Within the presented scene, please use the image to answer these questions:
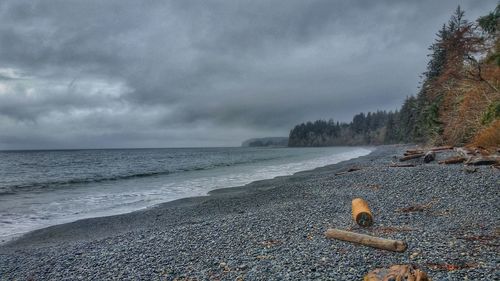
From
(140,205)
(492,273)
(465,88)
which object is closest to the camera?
(492,273)

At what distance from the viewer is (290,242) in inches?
261

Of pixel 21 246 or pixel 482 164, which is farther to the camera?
pixel 482 164

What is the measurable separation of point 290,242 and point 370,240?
1679 mm

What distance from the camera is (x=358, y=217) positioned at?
7527mm

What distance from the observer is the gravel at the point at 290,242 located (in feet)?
16.8

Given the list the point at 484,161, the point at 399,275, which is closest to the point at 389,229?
the point at 399,275

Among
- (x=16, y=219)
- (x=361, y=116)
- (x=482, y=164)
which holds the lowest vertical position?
(x=16, y=219)

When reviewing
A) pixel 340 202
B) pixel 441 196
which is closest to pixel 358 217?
pixel 340 202

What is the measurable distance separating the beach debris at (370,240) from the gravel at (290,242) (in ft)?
0.38

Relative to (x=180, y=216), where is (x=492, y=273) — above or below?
above

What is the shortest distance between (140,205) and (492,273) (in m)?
14.8

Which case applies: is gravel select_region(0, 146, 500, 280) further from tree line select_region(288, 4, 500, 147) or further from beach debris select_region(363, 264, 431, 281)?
tree line select_region(288, 4, 500, 147)

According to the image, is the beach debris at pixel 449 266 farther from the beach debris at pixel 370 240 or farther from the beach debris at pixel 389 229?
the beach debris at pixel 389 229

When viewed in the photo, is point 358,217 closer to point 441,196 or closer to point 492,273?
point 492,273
